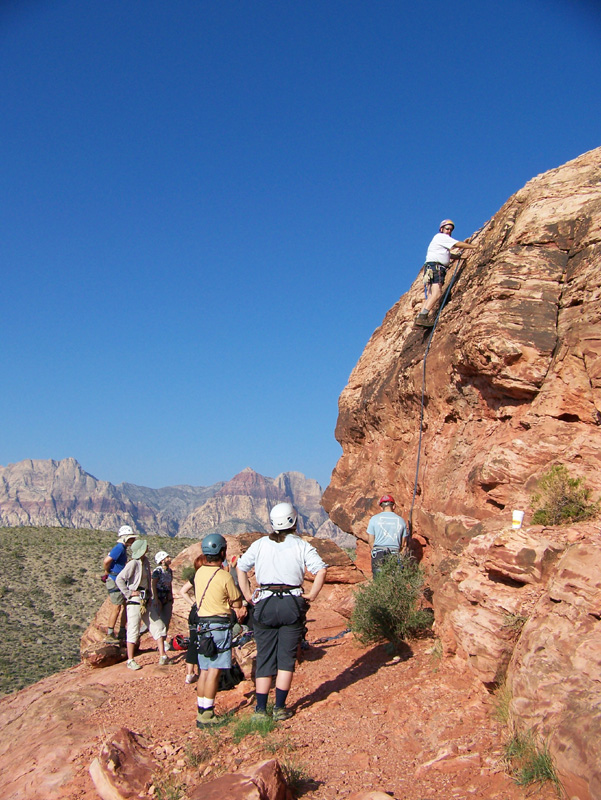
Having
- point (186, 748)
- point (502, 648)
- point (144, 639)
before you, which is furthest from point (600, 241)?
point (144, 639)

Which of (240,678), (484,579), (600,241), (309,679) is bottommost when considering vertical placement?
(309,679)

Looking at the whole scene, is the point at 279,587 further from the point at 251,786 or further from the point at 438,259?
the point at 438,259

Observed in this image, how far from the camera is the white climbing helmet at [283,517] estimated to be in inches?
225

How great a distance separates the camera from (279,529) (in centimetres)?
572

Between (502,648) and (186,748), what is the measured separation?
2908 mm

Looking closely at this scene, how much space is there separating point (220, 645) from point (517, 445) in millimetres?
4319

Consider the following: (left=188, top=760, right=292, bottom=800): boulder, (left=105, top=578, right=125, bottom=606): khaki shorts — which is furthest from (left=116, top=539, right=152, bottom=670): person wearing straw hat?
(left=188, top=760, right=292, bottom=800): boulder

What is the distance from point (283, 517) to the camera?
5711 millimetres

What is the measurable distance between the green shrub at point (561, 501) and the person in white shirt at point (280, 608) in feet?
8.49

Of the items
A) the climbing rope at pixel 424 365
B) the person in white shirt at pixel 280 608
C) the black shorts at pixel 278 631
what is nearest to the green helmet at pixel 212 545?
the person in white shirt at pixel 280 608

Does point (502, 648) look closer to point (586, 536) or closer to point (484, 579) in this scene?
point (484, 579)

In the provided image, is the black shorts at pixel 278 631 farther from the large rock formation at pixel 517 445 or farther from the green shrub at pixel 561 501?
the green shrub at pixel 561 501

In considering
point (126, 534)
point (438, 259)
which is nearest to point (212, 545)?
point (126, 534)

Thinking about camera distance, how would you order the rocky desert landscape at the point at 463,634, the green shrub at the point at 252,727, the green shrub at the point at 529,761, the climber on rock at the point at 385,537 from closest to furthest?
the green shrub at the point at 529,761 → the rocky desert landscape at the point at 463,634 → the green shrub at the point at 252,727 → the climber on rock at the point at 385,537
